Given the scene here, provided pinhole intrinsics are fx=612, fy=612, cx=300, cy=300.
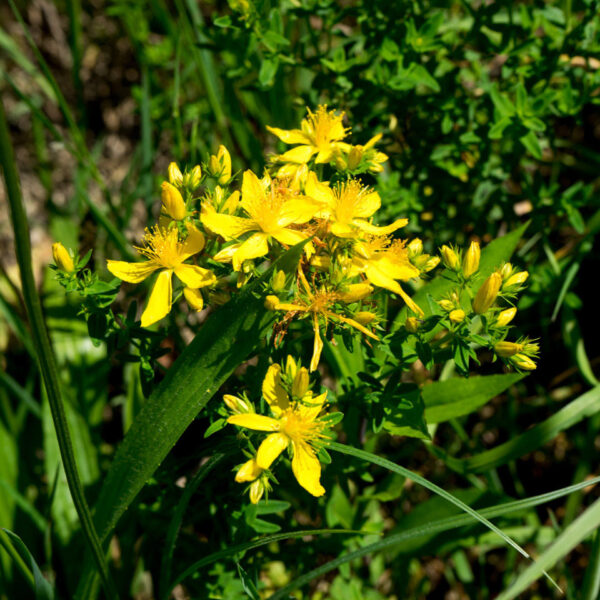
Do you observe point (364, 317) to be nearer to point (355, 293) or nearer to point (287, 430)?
point (355, 293)

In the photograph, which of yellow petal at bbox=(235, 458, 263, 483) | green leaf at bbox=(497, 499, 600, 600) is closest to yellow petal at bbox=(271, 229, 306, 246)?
yellow petal at bbox=(235, 458, 263, 483)

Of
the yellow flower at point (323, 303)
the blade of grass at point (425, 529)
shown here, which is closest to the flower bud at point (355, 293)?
the yellow flower at point (323, 303)

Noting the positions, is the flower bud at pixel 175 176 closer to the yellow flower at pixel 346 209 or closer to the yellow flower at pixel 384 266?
the yellow flower at pixel 346 209

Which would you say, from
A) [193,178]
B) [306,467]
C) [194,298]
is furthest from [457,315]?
[193,178]

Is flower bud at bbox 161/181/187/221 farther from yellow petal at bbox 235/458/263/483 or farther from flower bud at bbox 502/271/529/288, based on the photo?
Result: flower bud at bbox 502/271/529/288

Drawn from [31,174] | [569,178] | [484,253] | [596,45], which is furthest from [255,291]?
[31,174]

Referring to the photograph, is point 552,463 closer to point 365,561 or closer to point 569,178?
point 365,561
